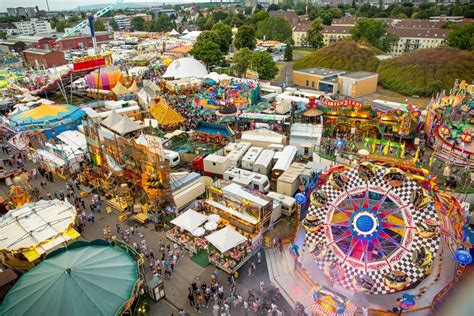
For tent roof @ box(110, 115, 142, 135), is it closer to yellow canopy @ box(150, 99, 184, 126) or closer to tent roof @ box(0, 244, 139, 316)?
yellow canopy @ box(150, 99, 184, 126)

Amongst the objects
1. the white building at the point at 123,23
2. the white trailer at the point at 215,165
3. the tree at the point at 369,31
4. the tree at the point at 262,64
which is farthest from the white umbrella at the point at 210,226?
the white building at the point at 123,23

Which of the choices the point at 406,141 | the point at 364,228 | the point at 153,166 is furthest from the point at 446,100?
the point at 153,166

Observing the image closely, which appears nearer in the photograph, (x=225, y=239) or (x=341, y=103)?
(x=225, y=239)

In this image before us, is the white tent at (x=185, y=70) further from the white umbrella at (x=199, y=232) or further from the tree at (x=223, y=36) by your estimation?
the white umbrella at (x=199, y=232)

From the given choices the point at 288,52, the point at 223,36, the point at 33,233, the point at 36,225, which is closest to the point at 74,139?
the point at 36,225

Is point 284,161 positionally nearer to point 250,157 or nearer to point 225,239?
point 250,157

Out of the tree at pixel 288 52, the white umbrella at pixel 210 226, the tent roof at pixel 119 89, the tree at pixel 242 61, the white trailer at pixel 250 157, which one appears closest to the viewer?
the white umbrella at pixel 210 226

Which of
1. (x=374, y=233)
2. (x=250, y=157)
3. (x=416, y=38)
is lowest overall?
(x=250, y=157)
